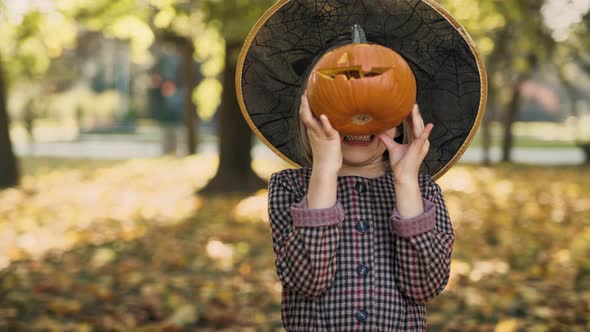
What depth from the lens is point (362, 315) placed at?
194cm

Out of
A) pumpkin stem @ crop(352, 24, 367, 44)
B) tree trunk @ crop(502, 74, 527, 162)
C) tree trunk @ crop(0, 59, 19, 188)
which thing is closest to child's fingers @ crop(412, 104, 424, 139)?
pumpkin stem @ crop(352, 24, 367, 44)

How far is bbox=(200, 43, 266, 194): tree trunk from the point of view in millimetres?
11062

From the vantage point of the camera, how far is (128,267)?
19.9ft

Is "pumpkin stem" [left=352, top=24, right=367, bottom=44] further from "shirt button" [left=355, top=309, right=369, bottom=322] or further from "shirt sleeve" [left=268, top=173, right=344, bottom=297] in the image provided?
"shirt button" [left=355, top=309, right=369, bottom=322]

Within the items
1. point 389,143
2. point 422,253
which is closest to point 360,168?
point 389,143

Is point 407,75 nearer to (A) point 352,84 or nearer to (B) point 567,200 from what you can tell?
(A) point 352,84

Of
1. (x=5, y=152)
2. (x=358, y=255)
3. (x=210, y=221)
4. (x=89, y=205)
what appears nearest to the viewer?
(x=358, y=255)

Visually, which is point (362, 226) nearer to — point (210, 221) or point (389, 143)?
point (389, 143)

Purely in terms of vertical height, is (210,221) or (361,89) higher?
(361,89)

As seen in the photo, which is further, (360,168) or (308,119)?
(360,168)

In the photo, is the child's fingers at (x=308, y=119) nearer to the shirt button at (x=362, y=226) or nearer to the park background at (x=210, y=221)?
the shirt button at (x=362, y=226)

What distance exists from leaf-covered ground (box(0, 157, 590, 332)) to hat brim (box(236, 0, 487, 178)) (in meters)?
2.64

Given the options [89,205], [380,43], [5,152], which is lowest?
[89,205]

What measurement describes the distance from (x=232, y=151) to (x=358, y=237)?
9.27 metres
